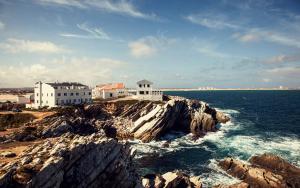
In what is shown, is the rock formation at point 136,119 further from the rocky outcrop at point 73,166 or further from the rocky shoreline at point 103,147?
the rocky outcrop at point 73,166

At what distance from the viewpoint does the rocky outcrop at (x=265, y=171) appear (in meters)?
46.1

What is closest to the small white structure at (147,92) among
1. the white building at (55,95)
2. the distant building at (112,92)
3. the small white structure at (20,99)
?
the distant building at (112,92)

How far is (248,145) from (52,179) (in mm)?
55580

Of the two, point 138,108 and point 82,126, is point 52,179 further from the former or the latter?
point 138,108

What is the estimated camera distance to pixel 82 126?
75375 mm

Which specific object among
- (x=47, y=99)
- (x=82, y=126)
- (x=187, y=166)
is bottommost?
(x=187, y=166)

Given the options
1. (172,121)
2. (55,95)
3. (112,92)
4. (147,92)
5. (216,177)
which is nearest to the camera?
(216,177)

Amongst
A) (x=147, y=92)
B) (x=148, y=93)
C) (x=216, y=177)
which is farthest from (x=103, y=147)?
(x=147, y=92)

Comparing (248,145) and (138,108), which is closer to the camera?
(248,145)

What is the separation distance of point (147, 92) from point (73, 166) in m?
82.1

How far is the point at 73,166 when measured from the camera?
102 ft

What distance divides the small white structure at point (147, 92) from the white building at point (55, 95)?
77.0 ft

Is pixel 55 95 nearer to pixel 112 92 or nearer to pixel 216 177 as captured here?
pixel 112 92

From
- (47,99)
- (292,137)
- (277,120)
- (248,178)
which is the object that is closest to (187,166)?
(248,178)
